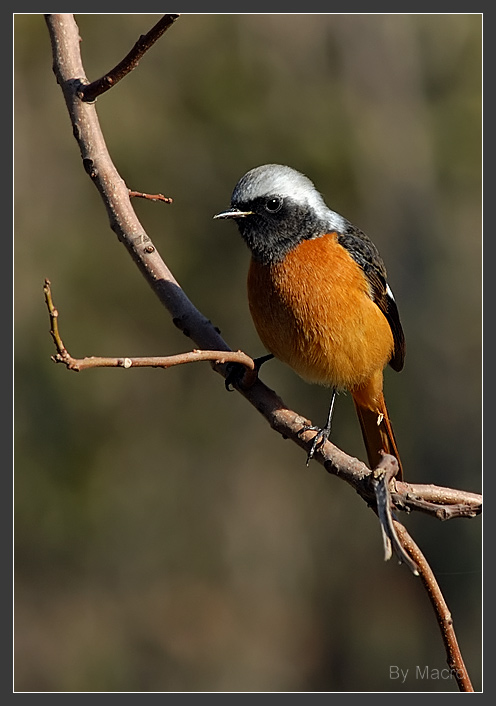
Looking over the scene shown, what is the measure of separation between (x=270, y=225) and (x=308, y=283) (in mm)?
427

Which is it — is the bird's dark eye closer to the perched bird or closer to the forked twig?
the perched bird

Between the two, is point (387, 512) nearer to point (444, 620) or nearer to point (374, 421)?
point (444, 620)

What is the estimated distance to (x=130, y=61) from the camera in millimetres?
3551

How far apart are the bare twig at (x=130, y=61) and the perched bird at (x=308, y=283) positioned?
1100 mm

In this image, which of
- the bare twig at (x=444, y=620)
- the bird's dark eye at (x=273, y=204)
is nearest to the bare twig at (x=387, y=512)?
the bare twig at (x=444, y=620)

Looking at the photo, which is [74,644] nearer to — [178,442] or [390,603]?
[178,442]

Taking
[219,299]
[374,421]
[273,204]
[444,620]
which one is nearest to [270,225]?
[273,204]

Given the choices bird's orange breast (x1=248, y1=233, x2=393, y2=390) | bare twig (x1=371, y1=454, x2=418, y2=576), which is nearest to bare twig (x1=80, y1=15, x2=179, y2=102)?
bird's orange breast (x1=248, y1=233, x2=393, y2=390)

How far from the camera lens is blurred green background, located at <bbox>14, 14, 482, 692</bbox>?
9961mm

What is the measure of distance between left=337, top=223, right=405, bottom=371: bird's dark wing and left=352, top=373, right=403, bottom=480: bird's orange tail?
0.26 m

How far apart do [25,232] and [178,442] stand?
11.1 feet

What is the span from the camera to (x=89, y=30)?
10273 millimetres

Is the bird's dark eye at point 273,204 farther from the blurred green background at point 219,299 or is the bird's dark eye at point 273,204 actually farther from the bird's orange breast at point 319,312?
the blurred green background at point 219,299

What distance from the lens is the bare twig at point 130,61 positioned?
3.36 meters
